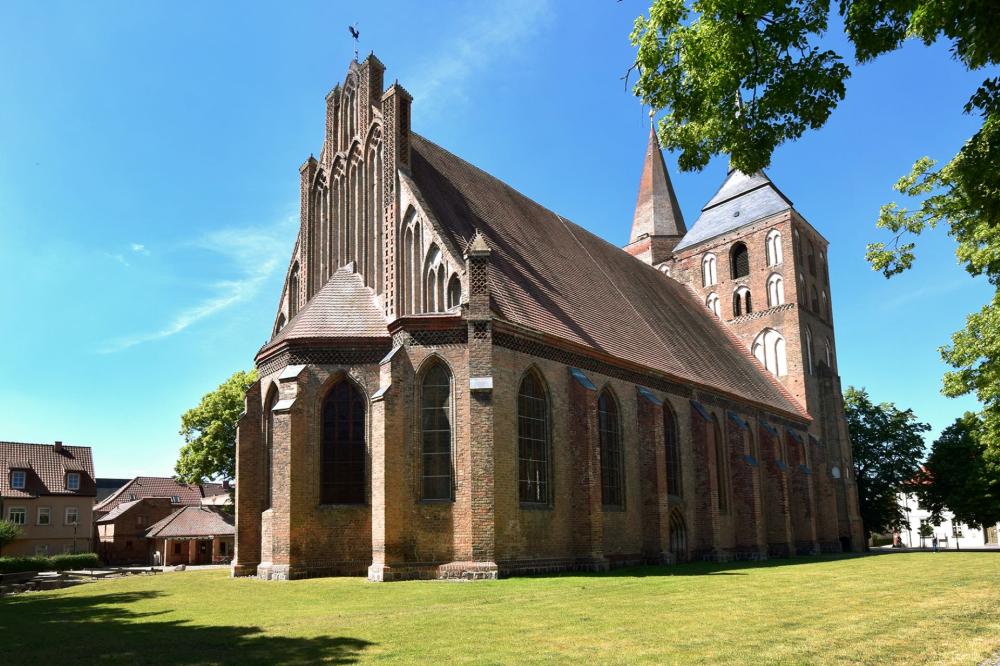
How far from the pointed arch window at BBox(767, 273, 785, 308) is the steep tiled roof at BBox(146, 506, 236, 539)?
32751mm

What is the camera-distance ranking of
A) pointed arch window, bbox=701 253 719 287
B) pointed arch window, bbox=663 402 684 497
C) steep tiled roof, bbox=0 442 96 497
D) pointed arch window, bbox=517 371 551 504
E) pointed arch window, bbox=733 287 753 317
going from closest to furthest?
pointed arch window, bbox=517 371 551 504 → pointed arch window, bbox=663 402 684 497 → pointed arch window, bbox=733 287 753 317 → pointed arch window, bbox=701 253 719 287 → steep tiled roof, bbox=0 442 96 497

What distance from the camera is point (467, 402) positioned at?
65.8 ft

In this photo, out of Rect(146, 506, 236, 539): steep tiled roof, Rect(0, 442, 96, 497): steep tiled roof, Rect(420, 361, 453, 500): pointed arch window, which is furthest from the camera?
Rect(0, 442, 96, 497): steep tiled roof

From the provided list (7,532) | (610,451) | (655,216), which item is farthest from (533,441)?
(7,532)

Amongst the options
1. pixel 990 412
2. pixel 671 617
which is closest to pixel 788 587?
pixel 671 617

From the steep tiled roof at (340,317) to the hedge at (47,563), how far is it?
793 inches

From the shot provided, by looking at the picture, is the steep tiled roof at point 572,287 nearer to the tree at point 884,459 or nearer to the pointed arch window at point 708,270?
the pointed arch window at point 708,270

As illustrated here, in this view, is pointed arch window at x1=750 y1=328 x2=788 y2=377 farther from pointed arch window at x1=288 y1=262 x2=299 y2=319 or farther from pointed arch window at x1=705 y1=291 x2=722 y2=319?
pointed arch window at x1=288 y1=262 x2=299 y2=319

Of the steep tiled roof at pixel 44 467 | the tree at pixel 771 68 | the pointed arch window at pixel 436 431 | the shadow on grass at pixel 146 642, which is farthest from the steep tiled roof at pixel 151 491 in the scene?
the tree at pixel 771 68

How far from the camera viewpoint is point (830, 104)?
9.34 m

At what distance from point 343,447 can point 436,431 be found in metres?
2.80

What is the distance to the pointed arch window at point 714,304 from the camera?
140 ft

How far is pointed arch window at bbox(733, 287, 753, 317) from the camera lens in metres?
41.6

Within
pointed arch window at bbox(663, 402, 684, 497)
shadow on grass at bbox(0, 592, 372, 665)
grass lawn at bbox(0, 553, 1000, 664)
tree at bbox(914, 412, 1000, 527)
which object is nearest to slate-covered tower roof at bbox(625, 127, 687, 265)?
tree at bbox(914, 412, 1000, 527)
